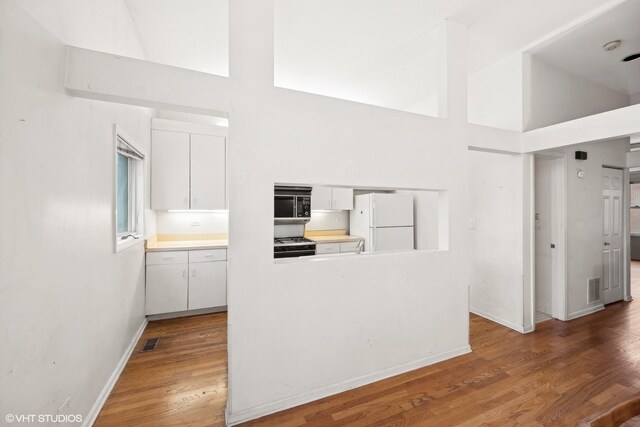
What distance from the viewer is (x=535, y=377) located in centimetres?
221

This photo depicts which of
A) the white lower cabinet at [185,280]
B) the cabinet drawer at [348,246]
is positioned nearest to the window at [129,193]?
the white lower cabinet at [185,280]

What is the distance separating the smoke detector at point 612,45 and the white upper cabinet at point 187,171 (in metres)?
4.56

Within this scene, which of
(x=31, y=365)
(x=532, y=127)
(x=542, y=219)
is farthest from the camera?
(x=542, y=219)

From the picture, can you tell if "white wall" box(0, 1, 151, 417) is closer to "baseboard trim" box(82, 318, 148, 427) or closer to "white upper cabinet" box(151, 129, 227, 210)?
"baseboard trim" box(82, 318, 148, 427)

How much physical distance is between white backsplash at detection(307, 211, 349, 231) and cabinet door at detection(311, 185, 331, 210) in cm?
31

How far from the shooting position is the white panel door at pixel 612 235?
3.71 metres

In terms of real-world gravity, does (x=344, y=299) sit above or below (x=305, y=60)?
below

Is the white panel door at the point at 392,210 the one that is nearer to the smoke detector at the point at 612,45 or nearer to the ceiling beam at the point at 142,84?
the smoke detector at the point at 612,45

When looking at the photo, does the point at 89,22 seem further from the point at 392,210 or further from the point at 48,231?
the point at 392,210

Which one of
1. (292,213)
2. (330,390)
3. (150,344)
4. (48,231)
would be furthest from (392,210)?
(48,231)

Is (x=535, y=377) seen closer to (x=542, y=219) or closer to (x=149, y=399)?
(x=542, y=219)

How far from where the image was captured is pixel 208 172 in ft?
12.3

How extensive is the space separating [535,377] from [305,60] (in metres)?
3.77

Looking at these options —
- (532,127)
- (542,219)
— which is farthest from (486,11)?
(542,219)
